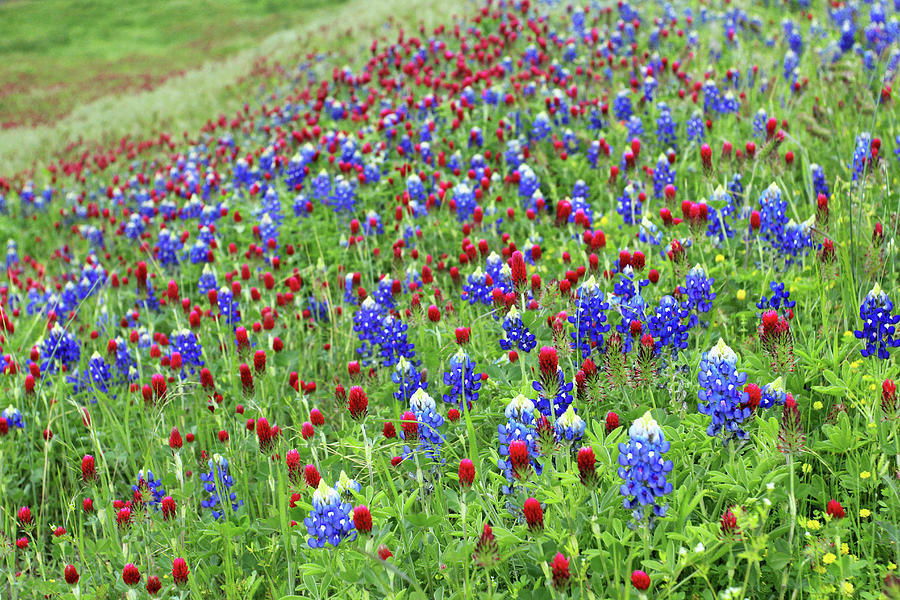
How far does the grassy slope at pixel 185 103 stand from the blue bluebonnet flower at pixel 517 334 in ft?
40.4

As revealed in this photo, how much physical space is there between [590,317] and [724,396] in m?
1.00

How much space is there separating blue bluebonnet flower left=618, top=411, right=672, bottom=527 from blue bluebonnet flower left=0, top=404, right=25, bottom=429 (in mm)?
4099

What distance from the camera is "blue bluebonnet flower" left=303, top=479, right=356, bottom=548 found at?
2822 millimetres

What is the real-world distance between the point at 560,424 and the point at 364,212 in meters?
4.83

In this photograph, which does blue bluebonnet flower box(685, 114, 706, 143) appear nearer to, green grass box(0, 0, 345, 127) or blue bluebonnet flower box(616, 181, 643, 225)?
blue bluebonnet flower box(616, 181, 643, 225)

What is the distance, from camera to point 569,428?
295 centimetres

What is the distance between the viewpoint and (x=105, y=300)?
6.90 m

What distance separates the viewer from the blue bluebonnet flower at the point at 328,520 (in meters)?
2.82

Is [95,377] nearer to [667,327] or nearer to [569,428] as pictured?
[569,428]

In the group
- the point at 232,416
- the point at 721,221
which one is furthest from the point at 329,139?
the point at 721,221

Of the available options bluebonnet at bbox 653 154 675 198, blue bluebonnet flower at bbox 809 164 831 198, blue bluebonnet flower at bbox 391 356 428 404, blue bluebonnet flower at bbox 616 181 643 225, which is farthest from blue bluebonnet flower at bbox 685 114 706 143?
blue bluebonnet flower at bbox 391 356 428 404

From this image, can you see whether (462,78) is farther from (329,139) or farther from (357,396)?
(357,396)

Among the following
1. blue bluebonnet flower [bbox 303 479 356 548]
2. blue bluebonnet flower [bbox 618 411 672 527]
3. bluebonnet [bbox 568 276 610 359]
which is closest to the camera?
blue bluebonnet flower [bbox 618 411 672 527]

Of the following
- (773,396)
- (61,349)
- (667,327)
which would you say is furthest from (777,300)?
(61,349)
